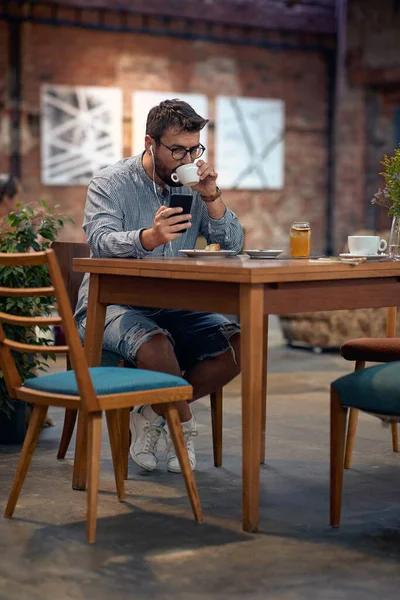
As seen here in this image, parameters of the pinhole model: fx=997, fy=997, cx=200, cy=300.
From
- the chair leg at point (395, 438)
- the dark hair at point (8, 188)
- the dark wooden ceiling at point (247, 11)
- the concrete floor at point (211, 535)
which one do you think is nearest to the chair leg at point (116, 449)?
the concrete floor at point (211, 535)

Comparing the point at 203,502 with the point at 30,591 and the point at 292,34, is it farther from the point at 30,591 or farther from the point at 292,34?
the point at 292,34

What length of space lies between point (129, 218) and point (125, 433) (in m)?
0.79

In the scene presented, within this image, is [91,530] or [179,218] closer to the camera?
[91,530]

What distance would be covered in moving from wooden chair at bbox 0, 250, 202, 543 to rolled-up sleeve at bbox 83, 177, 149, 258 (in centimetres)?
50

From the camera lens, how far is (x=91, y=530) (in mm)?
2768

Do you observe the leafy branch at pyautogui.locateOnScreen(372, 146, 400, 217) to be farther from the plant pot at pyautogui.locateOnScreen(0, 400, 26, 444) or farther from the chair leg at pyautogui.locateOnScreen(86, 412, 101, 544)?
the plant pot at pyautogui.locateOnScreen(0, 400, 26, 444)

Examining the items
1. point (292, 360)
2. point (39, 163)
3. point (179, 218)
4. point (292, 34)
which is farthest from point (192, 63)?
point (179, 218)

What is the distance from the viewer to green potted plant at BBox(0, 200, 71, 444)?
3.98m

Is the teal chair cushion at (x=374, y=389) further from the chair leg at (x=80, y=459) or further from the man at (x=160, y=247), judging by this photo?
the chair leg at (x=80, y=459)

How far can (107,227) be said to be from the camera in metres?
3.49

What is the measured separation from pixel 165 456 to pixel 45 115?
7.35 meters

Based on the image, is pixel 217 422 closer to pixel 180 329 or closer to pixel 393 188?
pixel 180 329

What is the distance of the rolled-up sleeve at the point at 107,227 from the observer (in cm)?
335

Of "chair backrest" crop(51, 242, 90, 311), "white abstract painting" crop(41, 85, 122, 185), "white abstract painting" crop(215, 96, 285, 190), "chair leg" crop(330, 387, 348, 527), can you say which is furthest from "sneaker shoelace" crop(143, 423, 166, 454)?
"white abstract painting" crop(215, 96, 285, 190)
